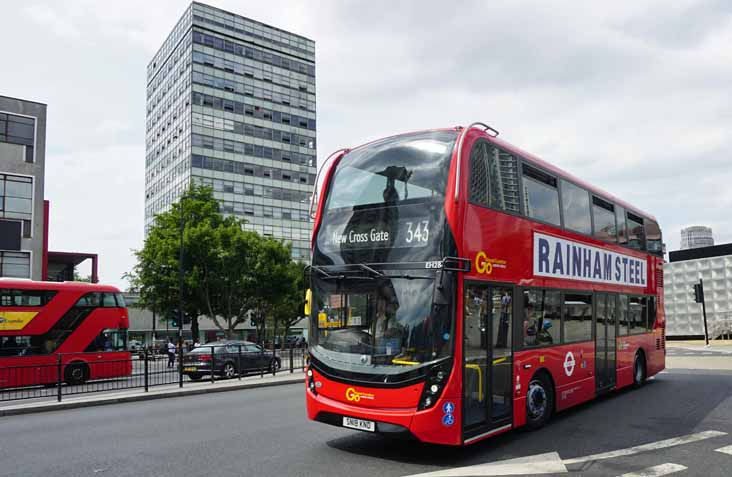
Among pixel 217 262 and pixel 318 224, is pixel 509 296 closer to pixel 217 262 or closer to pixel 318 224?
pixel 318 224

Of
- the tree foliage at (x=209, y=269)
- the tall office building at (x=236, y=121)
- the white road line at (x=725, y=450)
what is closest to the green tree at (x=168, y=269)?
the tree foliage at (x=209, y=269)

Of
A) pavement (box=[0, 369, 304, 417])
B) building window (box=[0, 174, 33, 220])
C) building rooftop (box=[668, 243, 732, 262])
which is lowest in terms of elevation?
pavement (box=[0, 369, 304, 417])

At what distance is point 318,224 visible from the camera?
862 centimetres

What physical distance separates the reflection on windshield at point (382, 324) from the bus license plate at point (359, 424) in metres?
0.63

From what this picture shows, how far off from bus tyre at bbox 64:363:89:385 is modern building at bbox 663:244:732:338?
103 ft

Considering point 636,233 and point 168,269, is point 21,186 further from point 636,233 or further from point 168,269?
point 636,233

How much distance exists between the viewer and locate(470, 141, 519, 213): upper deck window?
8000 millimetres

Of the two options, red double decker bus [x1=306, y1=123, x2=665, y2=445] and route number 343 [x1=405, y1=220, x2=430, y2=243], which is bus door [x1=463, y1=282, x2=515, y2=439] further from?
route number 343 [x1=405, y1=220, x2=430, y2=243]

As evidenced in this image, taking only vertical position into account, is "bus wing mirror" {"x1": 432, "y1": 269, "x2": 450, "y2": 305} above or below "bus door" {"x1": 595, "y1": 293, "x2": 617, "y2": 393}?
above

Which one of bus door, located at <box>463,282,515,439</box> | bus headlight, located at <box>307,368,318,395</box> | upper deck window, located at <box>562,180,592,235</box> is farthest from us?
upper deck window, located at <box>562,180,592,235</box>

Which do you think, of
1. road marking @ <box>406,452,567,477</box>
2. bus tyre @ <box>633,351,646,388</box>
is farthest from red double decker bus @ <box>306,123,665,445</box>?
bus tyre @ <box>633,351,646,388</box>

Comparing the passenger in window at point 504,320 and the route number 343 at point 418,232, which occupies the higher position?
the route number 343 at point 418,232

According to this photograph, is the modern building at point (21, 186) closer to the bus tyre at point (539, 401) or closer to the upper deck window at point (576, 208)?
the upper deck window at point (576, 208)

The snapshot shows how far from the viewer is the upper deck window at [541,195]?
9312 millimetres
